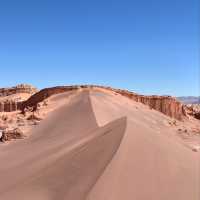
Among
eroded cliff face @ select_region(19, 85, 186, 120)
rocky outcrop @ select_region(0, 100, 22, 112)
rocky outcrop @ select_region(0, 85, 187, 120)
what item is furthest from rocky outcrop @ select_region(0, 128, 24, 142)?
rocky outcrop @ select_region(0, 100, 22, 112)

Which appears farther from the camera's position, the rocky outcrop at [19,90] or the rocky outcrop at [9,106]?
the rocky outcrop at [19,90]

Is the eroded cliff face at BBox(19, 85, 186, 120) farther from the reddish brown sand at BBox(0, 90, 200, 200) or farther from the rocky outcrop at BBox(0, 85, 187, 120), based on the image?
the reddish brown sand at BBox(0, 90, 200, 200)

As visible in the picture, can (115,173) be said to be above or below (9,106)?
below

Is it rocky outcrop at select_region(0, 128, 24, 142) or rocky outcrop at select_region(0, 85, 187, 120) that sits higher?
rocky outcrop at select_region(0, 85, 187, 120)

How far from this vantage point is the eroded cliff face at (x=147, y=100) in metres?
29.1

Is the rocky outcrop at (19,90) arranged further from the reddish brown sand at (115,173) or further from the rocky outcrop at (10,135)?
the reddish brown sand at (115,173)

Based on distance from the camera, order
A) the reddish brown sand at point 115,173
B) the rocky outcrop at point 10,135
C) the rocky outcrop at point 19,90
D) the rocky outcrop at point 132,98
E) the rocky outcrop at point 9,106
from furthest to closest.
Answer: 1. the rocky outcrop at point 19,90
2. the rocky outcrop at point 9,106
3. the rocky outcrop at point 132,98
4. the rocky outcrop at point 10,135
5. the reddish brown sand at point 115,173

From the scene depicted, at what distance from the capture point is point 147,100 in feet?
106

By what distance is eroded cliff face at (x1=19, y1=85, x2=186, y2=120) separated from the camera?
29.1 metres

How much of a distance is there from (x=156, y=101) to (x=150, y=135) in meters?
25.2

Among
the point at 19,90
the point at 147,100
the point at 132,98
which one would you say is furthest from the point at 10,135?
the point at 19,90

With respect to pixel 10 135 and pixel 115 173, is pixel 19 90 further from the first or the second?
pixel 115 173

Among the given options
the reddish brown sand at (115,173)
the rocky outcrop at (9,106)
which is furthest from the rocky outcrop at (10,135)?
the rocky outcrop at (9,106)

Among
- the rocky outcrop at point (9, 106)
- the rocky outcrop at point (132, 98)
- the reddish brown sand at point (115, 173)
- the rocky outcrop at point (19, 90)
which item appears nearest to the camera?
the reddish brown sand at point (115, 173)
